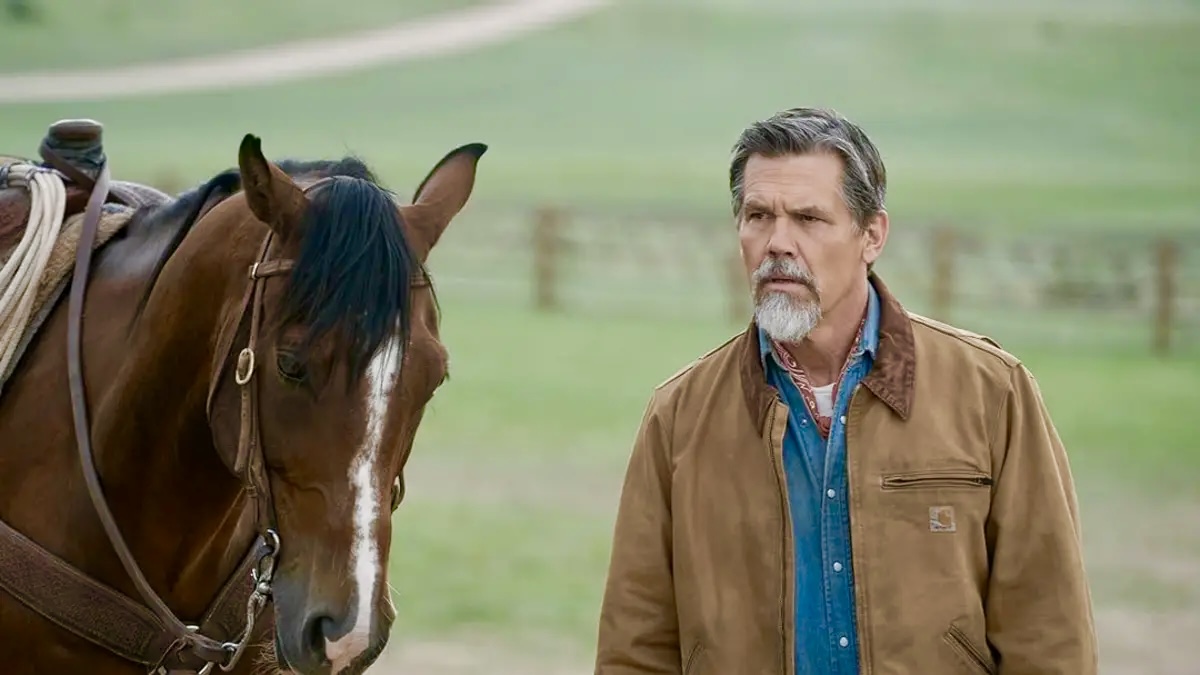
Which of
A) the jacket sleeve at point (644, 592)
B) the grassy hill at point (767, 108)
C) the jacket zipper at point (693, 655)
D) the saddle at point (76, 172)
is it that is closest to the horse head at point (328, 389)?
the jacket sleeve at point (644, 592)

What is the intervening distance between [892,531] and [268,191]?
4.11 feet

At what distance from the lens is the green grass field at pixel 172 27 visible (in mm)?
38781

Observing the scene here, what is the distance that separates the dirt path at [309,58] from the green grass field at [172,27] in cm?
36

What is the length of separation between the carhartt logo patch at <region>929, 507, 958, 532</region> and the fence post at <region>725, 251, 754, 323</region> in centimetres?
1695

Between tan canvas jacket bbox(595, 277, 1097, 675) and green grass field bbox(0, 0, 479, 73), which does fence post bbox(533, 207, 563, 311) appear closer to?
green grass field bbox(0, 0, 479, 73)

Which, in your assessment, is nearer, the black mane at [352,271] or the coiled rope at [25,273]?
the black mane at [352,271]

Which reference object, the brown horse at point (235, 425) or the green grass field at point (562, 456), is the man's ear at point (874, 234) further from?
the green grass field at point (562, 456)

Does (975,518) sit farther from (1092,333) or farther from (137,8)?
(137,8)

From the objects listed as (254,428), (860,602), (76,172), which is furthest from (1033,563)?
(76,172)

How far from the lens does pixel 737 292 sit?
20766mm

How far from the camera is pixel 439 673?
275 inches

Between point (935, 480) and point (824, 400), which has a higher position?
point (824, 400)

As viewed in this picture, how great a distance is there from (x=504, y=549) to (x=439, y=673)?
224 cm

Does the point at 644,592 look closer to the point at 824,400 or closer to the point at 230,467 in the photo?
the point at 824,400
